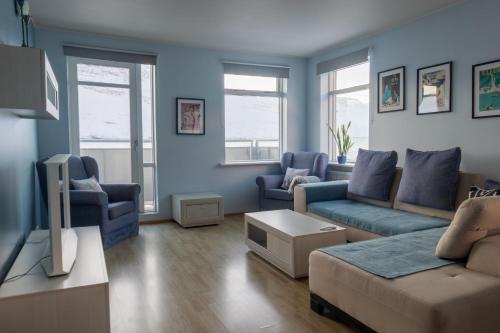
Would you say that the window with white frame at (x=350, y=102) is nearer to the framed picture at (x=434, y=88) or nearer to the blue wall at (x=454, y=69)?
the blue wall at (x=454, y=69)

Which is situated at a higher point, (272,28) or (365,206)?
(272,28)

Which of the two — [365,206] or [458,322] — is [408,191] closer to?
[365,206]

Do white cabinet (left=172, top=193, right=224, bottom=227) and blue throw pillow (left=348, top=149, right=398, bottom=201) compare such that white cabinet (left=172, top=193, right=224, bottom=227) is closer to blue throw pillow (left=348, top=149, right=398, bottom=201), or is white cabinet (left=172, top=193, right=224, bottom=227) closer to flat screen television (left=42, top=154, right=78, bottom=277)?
blue throw pillow (left=348, top=149, right=398, bottom=201)

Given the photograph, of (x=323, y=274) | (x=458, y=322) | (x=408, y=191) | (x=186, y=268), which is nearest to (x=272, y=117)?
(x=408, y=191)

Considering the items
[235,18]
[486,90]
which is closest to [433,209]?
[486,90]

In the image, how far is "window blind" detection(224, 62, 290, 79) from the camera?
5363 millimetres

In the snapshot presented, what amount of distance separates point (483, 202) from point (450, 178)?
1379 mm

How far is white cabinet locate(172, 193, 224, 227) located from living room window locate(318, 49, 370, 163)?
1.97 meters

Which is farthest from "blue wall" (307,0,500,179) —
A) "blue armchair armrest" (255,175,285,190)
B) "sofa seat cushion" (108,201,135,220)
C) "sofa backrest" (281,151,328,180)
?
"sofa seat cushion" (108,201,135,220)

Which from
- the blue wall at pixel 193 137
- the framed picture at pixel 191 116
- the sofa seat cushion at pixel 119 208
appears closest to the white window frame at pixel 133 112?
the blue wall at pixel 193 137

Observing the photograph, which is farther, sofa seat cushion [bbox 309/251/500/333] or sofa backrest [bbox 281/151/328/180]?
sofa backrest [bbox 281/151/328/180]

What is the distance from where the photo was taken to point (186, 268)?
10.7ft

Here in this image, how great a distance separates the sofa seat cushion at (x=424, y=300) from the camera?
1641 millimetres

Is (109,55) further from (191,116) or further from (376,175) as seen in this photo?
(376,175)
